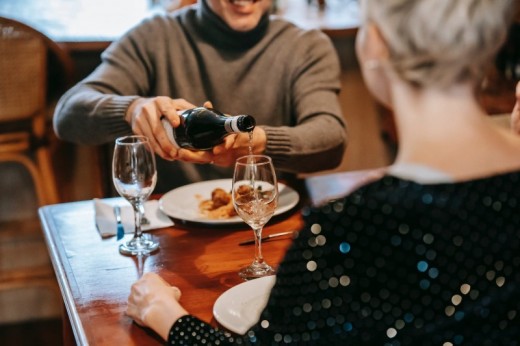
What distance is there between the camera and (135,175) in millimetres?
1477

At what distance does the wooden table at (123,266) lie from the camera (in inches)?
46.3

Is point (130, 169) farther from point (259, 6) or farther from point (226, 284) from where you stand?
point (259, 6)

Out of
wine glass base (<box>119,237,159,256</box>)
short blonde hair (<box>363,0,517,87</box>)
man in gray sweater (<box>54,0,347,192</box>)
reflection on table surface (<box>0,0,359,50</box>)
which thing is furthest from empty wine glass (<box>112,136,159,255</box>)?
reflection on table surface (<box>0,0,359,50</box>)

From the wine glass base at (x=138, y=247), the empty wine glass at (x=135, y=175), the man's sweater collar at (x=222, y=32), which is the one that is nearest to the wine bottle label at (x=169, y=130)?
the empty wine glass at (x=135, y=175)

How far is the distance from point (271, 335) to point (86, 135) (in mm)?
1142

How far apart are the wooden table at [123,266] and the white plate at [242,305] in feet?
0.09

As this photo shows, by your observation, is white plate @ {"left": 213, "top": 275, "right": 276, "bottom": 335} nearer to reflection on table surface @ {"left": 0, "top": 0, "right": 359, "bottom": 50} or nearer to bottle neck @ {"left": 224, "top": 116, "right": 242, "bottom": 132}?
bottle neck @ {"left": 224, "top": 116, "right": 242, "bottom": 132}

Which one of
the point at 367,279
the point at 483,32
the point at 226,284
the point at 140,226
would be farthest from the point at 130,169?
the point at 483,32

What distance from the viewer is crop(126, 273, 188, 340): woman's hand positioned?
1114mm

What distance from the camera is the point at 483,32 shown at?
0.88 metres

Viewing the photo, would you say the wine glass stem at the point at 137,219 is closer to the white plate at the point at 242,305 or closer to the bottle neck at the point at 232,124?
the bottle neck at the point at 232,124

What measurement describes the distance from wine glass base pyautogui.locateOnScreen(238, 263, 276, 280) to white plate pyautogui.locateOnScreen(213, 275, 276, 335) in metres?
0.06

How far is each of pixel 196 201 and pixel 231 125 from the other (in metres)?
0.27

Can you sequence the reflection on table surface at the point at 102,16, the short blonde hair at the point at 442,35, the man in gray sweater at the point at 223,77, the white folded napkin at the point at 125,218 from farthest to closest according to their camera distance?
1. the reflection on table surface at the point at 102,16
2. the man in gray sweater at the point at 223,77
3. the white folded napkin at the point at 125,218
4. the short blonde hair at the point at 442,35
